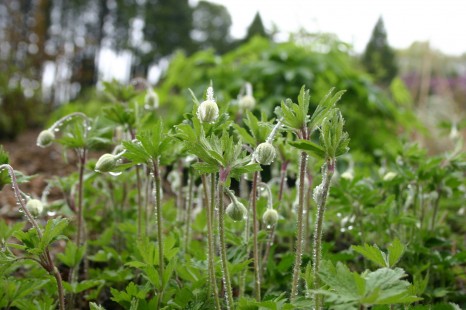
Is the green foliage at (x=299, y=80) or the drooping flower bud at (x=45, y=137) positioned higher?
the green foliage at (x=299, y=80)

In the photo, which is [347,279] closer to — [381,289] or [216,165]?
[381,289]

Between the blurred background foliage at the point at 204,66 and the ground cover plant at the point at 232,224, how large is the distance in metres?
0.26

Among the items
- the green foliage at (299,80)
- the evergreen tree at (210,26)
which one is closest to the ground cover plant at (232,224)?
the green foliage at (299,80)

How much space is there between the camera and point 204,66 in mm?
4449

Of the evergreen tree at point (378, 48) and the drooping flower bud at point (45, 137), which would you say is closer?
the drooping flower bud at point (45, 137)

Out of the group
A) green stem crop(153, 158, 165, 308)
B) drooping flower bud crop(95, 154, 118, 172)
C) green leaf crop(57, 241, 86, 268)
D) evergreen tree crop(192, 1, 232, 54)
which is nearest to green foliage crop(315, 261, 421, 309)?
green stem crop(153, 158, 165, 308)

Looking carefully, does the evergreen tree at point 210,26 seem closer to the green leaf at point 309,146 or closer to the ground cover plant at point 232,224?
the ground cover plant at point 232,224

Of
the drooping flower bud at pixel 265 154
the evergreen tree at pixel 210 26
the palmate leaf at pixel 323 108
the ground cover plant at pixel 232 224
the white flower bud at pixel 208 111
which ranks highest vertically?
the evergreen tree at pixel 210 26

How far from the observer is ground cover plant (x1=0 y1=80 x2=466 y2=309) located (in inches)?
38.5

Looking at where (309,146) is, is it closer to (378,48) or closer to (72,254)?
(72,254)

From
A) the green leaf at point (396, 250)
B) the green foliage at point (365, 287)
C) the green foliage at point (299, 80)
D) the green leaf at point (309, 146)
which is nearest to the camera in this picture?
the green foliage at point (365, 287)

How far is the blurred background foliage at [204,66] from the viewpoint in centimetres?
376

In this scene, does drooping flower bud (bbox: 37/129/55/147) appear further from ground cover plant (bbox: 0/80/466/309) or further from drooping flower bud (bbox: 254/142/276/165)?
drooping flower bud (bbox: 254/142/276/165)

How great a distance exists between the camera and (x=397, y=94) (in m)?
3.93
